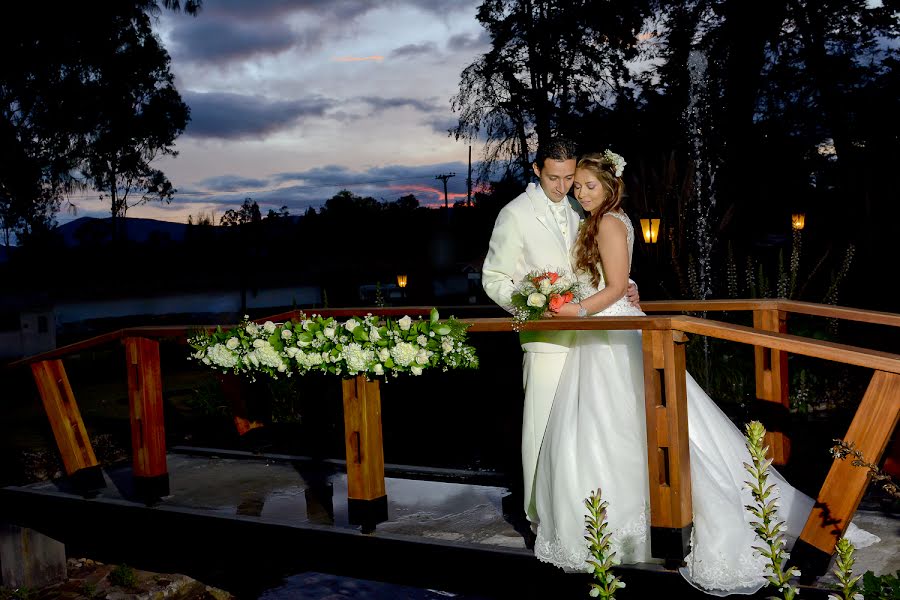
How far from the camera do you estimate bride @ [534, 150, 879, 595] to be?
3754 mm

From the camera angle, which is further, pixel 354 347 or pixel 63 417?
pixel 63 417

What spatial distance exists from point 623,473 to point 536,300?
2.95 feet

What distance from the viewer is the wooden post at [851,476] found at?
126 inches

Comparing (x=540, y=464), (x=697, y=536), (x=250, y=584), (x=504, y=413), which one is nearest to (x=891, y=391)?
(x=697, y=536)

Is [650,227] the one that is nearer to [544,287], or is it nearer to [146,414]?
[146,414]

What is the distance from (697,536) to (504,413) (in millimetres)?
7252

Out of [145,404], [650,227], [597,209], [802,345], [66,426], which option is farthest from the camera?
[650,227]

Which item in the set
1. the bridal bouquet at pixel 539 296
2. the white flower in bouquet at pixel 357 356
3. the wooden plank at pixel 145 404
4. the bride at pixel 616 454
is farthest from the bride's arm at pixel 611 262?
the wooden plank at pixel 145 404

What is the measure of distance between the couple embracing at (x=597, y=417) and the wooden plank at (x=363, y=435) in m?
0.80

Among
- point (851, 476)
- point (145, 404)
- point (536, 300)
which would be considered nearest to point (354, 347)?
point (536, 300)

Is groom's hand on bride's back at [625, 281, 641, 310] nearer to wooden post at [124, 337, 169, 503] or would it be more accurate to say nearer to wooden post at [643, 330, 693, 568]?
wooden post at [643, 330, 693, 568]

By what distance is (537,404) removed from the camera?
4.50 meters

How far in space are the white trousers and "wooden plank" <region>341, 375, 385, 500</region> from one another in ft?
2.57

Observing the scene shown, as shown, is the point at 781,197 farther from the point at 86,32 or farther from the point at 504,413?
the point at 86,32
